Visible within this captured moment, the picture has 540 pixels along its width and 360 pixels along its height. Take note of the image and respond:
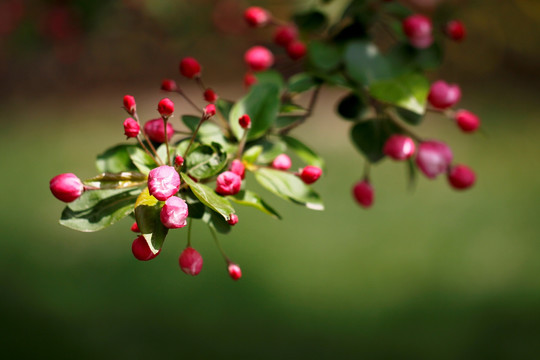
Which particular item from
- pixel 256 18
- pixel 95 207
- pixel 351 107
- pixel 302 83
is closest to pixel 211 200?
pixel 95 207

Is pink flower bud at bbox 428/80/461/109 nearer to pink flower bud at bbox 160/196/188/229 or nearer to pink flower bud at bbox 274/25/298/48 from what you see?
pink flower bud at bbox 274/25/298/48

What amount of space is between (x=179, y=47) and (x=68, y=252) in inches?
100

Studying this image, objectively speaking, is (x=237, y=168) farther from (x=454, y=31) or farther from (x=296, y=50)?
(x=454, y=31)

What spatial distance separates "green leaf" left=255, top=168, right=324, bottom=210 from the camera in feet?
2.35

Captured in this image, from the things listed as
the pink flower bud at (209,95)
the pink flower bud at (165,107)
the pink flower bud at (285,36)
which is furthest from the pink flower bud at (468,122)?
the pink flower bud at (165,107)

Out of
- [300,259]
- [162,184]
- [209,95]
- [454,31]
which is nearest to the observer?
[162,184]

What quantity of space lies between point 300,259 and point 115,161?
2100 millimetres

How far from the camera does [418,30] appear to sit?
3.05ft

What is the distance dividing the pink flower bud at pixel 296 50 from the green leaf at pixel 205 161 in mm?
410

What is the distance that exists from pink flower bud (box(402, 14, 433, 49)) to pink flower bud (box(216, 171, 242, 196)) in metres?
0.44

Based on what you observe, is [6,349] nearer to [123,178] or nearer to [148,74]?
[123,178]

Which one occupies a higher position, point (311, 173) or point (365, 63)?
point (365, 63)

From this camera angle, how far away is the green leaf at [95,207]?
2.07 ft

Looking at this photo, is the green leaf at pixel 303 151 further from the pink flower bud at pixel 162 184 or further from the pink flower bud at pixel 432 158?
the pink flower bud at pixel 162 184
